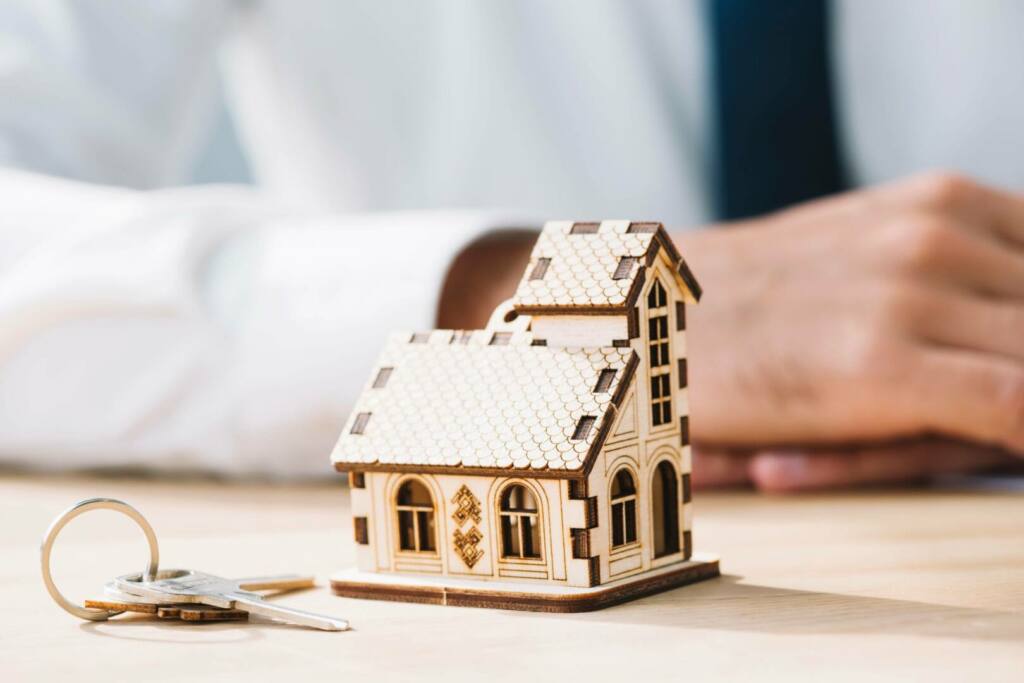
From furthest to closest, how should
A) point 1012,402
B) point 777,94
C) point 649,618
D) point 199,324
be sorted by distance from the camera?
point 777,94 < point 199,324 < point 1012,402 < point 649,618

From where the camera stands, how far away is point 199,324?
3.23ft

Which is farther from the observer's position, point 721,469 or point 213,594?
point 721,469

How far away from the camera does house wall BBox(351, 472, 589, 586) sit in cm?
56

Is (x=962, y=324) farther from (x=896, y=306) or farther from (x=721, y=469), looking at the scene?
(x=721, y=469)

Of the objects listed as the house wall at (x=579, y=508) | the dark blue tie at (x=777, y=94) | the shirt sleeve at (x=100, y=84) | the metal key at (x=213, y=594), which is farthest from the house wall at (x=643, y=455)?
the shirt sleeve at (x=100, y=84)

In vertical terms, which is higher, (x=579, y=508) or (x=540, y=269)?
(x=540, y=269)

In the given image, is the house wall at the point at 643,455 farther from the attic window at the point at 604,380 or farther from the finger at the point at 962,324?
the finger at the point at 962,324

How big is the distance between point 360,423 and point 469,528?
7cm

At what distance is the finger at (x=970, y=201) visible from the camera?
896mm

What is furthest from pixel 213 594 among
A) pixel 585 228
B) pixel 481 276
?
pixel 481 276

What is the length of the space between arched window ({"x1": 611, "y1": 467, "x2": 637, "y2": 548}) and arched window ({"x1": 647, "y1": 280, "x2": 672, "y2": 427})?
0.03 metres

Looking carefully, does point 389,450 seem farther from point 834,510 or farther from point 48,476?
point 48,476

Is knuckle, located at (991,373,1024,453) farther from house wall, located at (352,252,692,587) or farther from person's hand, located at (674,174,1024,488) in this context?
house wall, located at (352,252,692,587)

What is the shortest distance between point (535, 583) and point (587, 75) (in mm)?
982
